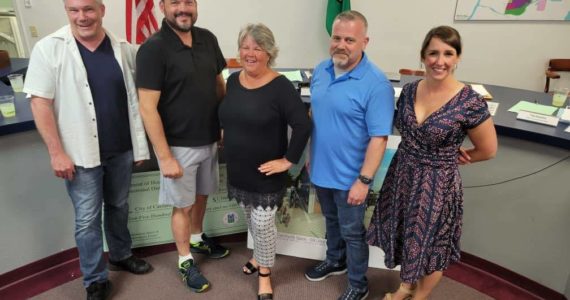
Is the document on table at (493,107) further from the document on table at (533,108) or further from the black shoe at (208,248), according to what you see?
the black shoe at (208,248)

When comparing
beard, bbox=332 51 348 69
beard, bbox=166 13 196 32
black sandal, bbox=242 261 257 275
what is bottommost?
black sandal, bbox=242 261 257 275

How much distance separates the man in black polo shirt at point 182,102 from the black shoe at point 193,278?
141 mm

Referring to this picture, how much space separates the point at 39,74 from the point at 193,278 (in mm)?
1144

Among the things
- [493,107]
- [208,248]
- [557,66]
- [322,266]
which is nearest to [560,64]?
[557,66]

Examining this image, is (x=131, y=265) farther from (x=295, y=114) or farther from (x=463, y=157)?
(x=463, y=157)

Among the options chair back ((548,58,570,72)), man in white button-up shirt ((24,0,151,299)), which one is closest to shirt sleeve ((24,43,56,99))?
man in white button-up shirt ((24,0,151,299))

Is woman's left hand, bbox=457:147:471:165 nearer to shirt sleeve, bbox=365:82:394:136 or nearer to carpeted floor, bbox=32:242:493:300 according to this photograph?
shirt sleeve, bbox=365:82:394:136

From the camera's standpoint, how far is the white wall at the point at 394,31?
389 cm

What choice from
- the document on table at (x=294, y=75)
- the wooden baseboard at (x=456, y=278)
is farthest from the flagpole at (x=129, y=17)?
the wooden baseboard at (x=456, y=278)

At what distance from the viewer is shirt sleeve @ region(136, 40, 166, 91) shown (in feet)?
4.72

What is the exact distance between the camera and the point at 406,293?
1719 millimetres

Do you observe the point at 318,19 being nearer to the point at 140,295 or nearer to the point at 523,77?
the point at 523,77

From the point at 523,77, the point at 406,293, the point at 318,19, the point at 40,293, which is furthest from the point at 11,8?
the point at 523,77

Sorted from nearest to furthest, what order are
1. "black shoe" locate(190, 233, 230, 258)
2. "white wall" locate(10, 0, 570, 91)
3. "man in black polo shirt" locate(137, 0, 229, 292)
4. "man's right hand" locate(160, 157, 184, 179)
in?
"man in black polo shirt" locate(137, 0, 229, 292), "man's right hand" locate(160, 157, 184, 179), "black shoe" locate(190, 233, 230, 258), "white wall" locate(10, 0, 570, 91)
